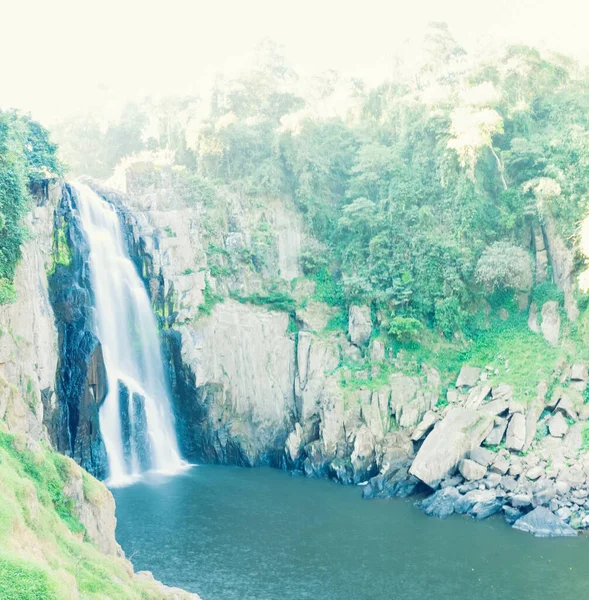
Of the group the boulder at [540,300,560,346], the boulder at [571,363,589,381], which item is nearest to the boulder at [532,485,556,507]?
the boulder at [571,363,589,381]

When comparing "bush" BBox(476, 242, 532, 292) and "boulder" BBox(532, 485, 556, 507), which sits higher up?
"bush" BBox(476, 242, 532, 292)

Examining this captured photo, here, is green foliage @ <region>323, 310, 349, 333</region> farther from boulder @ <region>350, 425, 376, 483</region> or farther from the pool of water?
the pool of water

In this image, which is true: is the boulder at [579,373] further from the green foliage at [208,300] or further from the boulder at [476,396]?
the green foliage at [208,300]

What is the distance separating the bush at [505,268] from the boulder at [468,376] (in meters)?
4.73

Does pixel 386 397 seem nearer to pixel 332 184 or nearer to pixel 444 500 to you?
pixel 444 500

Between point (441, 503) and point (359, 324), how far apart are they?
35.3 ft

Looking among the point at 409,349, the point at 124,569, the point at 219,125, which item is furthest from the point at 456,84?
the point at 124,569

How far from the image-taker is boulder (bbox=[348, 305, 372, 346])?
31.1 metres

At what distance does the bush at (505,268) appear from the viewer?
30.5m

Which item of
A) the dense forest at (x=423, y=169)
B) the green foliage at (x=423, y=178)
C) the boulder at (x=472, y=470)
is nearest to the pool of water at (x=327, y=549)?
the boulder at (x=472, y=470)

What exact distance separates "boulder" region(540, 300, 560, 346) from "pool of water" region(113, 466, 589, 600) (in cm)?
→ 1069

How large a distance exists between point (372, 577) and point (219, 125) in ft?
86.9

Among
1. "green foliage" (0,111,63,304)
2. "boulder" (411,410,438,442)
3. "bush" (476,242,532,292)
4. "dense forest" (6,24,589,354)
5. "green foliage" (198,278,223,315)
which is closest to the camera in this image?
"green foliage" (0,111,63,304)

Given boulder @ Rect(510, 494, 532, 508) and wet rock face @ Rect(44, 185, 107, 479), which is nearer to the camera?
boulder @ Rect(510, 494, 532, 508)
